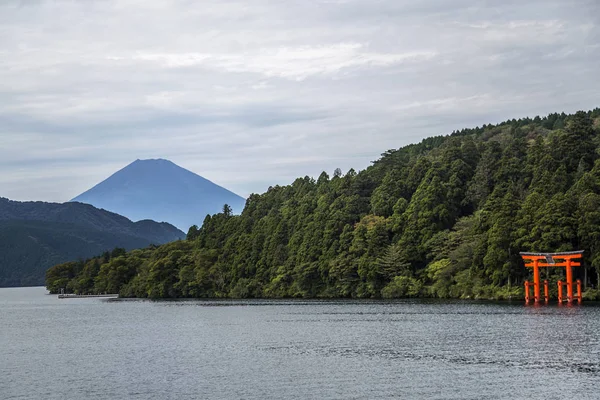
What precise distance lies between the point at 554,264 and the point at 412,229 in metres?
30.1

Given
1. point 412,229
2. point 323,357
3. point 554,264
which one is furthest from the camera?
point 412,229

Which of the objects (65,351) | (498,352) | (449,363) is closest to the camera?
(449,363)

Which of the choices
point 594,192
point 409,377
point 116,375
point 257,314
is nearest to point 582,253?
point 594,192

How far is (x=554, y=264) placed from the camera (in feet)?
294

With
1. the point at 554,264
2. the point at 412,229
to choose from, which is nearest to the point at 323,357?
the point at 554,264

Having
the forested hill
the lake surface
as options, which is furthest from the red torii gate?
the lake surface

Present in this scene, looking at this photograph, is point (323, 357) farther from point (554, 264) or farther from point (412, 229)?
point (412, 229)

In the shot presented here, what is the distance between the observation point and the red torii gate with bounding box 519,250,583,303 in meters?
88.2

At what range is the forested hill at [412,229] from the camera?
96938 millimetres

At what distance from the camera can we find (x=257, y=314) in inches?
3688

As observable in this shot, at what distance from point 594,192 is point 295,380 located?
65.4 m

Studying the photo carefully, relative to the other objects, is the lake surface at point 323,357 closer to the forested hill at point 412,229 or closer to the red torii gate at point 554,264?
the red torii gate at point 554,264

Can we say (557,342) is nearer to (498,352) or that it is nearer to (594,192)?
(498,352)

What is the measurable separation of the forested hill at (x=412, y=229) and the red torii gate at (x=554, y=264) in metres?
2.44
